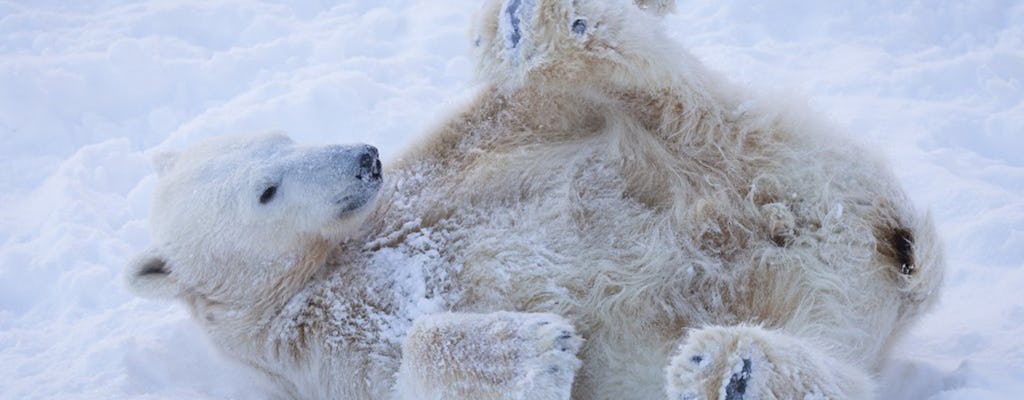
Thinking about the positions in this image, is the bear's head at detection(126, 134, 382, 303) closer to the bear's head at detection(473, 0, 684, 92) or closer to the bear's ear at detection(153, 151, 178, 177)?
the bear's ear at detection(153, 151, 178, 177)

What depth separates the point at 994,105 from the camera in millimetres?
4414

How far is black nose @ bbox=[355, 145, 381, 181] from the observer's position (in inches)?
115

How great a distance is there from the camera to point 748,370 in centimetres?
198

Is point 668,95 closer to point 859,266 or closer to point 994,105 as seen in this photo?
point 859,266

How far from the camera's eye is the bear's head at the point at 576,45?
2.78m

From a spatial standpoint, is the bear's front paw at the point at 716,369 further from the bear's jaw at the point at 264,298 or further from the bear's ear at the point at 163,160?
the bear's ear at the point at 163,160

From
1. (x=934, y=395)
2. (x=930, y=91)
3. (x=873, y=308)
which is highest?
(x=930, y=91)

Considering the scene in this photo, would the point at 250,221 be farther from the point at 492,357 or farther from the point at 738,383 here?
the point at 738,383

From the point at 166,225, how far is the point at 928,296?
260 cm

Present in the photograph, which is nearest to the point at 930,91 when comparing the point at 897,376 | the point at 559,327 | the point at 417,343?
the point at 897,376

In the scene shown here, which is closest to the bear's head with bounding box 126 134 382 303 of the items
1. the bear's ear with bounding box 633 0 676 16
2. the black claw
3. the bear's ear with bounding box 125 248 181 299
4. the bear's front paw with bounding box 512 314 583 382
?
the bear's ear with bounding box 125 248 181 299

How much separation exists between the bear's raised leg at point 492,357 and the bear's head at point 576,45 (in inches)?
35.6

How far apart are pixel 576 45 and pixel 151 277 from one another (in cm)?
171

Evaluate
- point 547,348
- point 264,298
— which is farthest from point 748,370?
point 264,298
